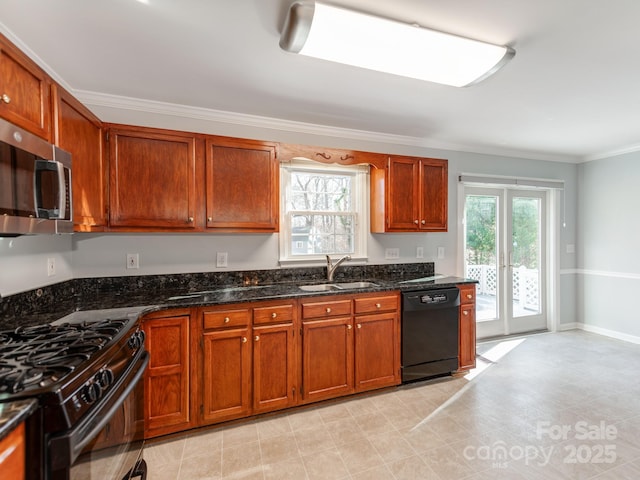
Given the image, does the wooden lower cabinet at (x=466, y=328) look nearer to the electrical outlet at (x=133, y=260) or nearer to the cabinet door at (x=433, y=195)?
the cabinet door at (x=433, y=195)

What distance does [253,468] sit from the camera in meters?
1.92

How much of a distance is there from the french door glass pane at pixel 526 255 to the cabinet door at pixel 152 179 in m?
4.10

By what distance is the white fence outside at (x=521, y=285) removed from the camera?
14.0 feet

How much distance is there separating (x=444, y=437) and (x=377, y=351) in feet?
2.58

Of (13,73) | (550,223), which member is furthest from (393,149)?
(13,73)

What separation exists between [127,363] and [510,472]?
7.26ft

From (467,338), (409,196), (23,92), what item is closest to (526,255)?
(467,338)

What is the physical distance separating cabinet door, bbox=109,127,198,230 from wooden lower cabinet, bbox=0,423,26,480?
1635 mm

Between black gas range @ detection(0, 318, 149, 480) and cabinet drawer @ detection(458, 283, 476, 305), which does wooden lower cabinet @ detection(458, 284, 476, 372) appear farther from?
black gas range @ detection(0, 318, 149, 480)

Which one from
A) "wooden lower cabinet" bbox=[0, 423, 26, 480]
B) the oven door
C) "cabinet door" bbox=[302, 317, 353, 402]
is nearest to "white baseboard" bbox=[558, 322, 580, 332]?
"cabinet door" bbox=[302, 317, 353, 402]

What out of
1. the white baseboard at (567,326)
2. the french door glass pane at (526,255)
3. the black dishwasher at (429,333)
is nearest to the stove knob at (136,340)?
the black dishwasher at (429,333)

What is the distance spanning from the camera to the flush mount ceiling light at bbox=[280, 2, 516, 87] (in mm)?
1541

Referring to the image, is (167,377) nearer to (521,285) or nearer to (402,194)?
(402,194)

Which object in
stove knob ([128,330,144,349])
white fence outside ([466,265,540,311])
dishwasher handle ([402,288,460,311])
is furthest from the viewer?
white fence outside ([466,265,540,311])
